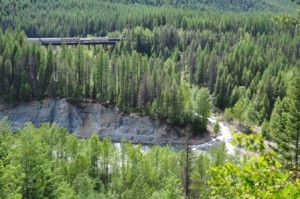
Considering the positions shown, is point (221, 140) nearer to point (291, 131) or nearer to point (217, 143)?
point (217, 143)

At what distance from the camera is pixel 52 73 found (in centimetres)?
12638

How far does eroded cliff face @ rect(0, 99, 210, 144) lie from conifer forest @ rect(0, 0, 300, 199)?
7.47 ft

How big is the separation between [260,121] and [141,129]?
31891 millimetres

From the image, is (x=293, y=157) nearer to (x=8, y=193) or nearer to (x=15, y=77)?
(x=8, y=193)

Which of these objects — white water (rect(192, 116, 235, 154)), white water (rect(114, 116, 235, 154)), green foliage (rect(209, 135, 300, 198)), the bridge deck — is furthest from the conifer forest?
white water (rect(192, 116, 235, 154))

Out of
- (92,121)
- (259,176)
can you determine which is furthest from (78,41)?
(259,176)

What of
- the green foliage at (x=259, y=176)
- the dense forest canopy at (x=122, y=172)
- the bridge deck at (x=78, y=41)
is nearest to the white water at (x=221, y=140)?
the dense forest canopy at (x=122, y=172)

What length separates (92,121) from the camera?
388ft

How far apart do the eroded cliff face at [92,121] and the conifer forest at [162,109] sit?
2.28 metres

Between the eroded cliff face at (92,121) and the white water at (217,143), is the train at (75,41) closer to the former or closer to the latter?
the eroded cliff face at (92,121)

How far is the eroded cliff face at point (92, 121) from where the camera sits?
115 meters

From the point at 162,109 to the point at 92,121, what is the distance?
61.2 feet

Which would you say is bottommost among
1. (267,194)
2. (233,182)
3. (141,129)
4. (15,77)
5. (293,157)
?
(141,129)

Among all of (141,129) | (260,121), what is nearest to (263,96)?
(260,121)
